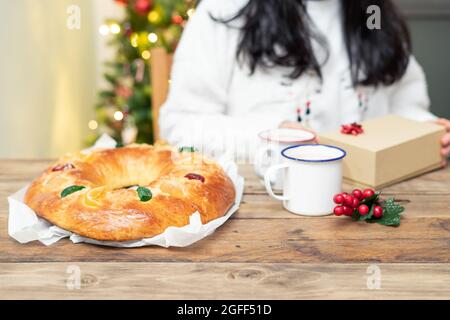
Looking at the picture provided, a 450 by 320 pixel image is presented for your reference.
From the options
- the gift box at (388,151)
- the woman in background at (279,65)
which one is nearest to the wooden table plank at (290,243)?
the gift box at (388,151)

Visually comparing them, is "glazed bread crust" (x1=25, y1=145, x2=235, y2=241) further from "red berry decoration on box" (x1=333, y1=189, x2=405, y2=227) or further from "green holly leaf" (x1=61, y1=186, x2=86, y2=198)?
"red berry decoration on box" (x1=333, y1=189, x2=405, y2=227)

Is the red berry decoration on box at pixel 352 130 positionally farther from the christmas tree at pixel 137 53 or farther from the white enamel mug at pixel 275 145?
the christmas tree at pixel 137 53

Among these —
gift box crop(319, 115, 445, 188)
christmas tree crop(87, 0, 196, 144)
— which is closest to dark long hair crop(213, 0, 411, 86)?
gift box crop(319, 115, 445, 188)

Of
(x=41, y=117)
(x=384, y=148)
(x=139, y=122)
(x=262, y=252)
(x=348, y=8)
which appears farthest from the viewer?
(x=139, y=122)

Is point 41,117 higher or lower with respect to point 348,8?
lower

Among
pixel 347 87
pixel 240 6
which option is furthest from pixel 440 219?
pixel 240 6

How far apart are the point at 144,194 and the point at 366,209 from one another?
1.17 feet

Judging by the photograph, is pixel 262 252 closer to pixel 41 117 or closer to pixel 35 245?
pixel 35 245

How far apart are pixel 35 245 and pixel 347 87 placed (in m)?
1.04

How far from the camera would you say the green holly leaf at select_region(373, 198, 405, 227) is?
1.00 meters

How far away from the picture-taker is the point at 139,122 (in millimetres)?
2787

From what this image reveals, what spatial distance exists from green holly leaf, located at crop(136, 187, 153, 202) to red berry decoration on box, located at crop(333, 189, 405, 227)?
298 millimetres

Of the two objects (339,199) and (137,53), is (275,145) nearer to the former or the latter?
(339,199)

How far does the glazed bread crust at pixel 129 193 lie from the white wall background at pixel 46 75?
75cm
